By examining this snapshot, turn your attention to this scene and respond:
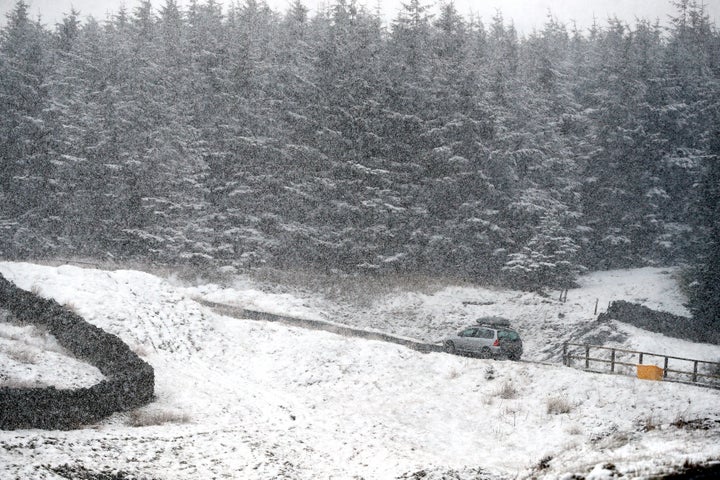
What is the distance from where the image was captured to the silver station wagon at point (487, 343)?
2425 centimetres

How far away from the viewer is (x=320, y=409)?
56.2 feet

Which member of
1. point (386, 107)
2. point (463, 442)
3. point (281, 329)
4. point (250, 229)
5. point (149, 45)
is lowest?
point (463, 442)

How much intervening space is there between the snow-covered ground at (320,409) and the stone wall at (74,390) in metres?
0.41

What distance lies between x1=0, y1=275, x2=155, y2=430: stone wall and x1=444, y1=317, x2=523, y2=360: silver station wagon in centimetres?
1422

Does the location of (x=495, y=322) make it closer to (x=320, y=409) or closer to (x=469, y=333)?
(x=469, y=333)

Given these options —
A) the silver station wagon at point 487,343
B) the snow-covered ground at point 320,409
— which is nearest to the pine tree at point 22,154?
the snow-covered ground at point 320,409

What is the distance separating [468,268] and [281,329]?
71.5 feet

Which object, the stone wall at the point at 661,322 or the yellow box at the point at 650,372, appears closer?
the yellow box at the point at 650,372

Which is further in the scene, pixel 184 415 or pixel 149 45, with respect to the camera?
pixel 149 45

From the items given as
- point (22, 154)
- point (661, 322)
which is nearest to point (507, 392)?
point (661, 322)

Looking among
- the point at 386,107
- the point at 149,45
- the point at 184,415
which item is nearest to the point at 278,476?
the point at 184,415

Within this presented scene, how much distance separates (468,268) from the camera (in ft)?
138

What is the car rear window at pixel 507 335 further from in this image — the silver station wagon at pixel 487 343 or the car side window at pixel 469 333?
the car side window at pixel 469 333

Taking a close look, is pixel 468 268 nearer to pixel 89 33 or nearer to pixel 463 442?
pixel 463 442
